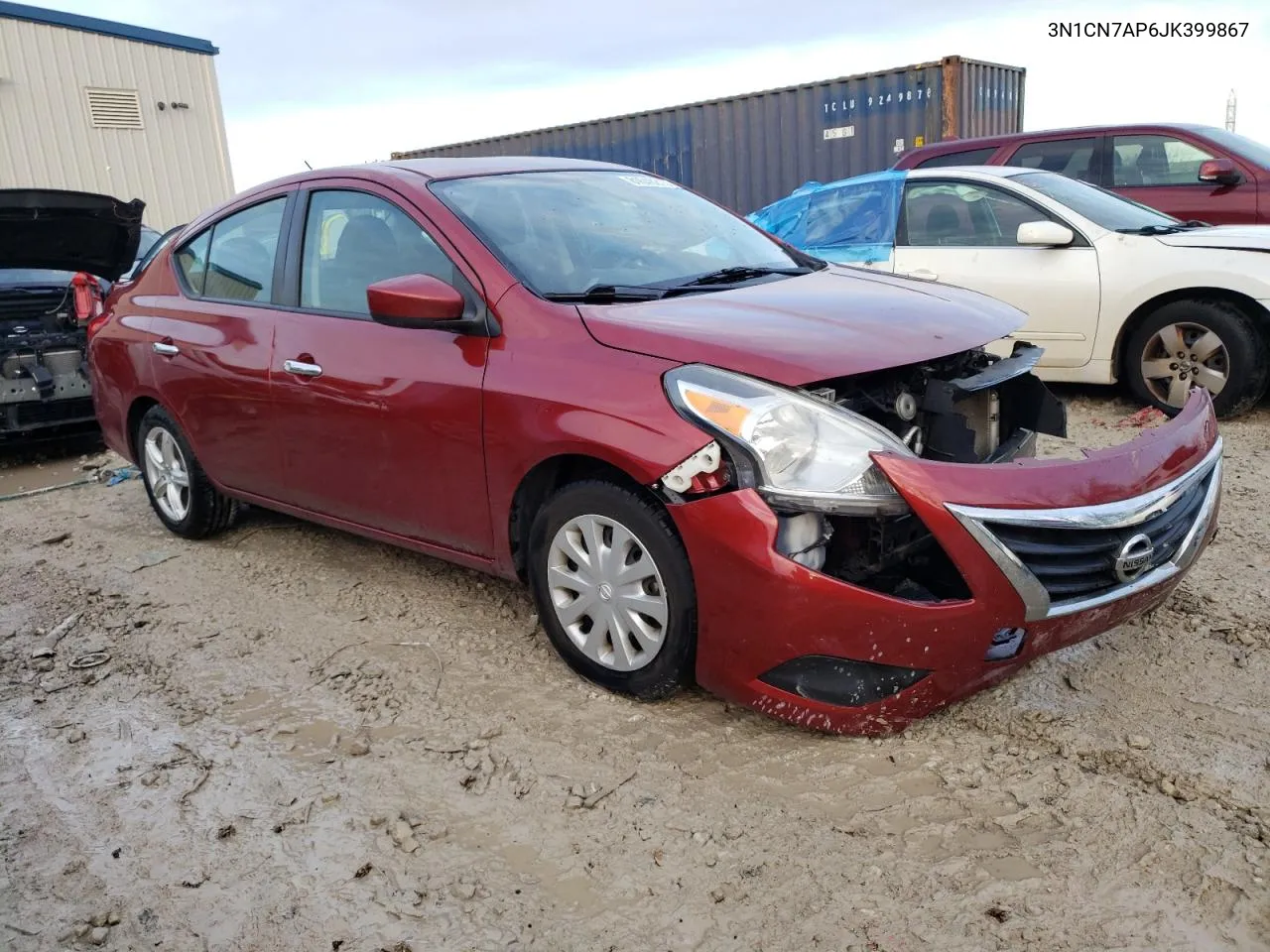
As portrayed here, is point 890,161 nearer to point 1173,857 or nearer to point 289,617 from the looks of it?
point 289,617

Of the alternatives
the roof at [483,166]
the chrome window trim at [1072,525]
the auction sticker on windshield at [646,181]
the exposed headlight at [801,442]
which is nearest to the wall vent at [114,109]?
the roof at [483,166]

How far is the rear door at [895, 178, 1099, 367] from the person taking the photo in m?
6.20

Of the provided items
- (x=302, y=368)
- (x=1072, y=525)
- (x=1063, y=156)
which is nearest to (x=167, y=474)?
(x=302, y=368)

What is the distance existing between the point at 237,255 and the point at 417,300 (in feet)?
5.61

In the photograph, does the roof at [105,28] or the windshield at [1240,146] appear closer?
the windshield at [1240,146]

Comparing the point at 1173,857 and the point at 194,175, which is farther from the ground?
the point at 194,175

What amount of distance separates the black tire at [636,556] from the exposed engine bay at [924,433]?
1.13 ft

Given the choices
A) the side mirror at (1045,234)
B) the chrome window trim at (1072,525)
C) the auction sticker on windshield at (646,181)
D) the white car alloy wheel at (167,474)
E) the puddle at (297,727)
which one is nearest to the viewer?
the chrome window trim at (1072,525)

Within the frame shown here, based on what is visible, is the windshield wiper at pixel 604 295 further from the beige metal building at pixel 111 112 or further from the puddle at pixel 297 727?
the beige metal building at pixel 111 112

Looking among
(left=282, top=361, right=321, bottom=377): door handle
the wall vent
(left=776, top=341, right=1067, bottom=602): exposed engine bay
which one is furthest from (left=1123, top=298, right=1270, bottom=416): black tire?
the wall vent

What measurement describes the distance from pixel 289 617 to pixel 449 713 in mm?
1191

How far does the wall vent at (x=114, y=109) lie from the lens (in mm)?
15992

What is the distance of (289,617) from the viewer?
4.11 meters

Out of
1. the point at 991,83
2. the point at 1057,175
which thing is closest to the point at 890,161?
the point at 991,83
